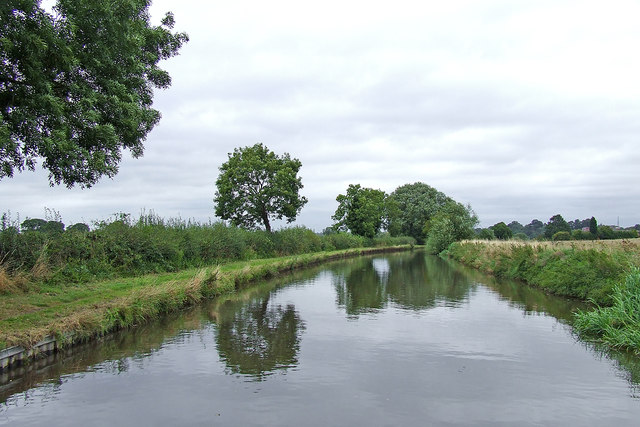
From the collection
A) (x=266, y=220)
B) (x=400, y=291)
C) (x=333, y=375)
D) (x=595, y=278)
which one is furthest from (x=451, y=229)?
(x=333, y=375)

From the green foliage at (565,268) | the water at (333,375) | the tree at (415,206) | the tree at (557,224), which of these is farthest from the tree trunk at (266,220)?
the tree at (557,224)

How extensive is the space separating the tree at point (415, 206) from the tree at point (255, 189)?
51973mm

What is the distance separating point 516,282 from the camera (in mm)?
25094

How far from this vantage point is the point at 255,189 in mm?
41500

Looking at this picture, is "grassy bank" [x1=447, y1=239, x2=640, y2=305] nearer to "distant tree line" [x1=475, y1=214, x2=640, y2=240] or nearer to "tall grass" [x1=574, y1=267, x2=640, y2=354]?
"tall grass" [x1=574, y1=267, x2=640, y2=354]

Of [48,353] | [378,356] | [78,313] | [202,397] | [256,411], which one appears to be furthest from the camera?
[78,313]

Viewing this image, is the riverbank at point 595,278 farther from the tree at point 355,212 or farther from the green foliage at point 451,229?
the tree at point 355,212

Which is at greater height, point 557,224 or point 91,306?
point 557,224

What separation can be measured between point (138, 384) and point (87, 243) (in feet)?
35.1

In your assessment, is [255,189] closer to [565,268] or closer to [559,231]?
[565,268]

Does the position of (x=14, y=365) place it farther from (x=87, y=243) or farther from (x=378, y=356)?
(x=87, y=243)

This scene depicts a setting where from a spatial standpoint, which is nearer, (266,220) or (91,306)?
(91,306)

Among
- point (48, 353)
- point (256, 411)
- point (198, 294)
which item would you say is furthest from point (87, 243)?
point (256, 411)

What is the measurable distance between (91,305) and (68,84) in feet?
18.6
